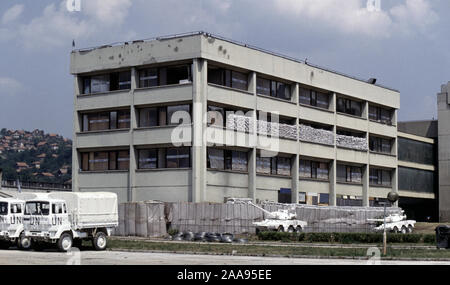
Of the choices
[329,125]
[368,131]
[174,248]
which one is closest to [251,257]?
[174,248]

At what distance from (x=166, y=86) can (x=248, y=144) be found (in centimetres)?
924

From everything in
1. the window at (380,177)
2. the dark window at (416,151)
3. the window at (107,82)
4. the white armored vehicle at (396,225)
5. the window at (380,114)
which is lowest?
the white armored vehicle at (396,225)

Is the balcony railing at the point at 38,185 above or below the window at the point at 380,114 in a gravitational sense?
below

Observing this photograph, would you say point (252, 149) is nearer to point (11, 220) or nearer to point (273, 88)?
point (273, 88)

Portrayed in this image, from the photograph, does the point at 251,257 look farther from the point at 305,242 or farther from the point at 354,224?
the point at 354,224

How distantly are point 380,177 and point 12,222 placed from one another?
60114mm

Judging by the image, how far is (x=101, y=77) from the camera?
70.8 m

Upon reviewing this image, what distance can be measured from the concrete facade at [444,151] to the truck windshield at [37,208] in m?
71.8

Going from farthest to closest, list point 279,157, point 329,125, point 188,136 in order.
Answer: point 329,125 → point 279,157 → point 188,136

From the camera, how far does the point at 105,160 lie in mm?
70562

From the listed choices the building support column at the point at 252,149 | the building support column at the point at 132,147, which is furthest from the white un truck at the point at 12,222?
the building support column at the point at 252,149

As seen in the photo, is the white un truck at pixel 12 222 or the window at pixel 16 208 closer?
the white un truck at pixel 12 222

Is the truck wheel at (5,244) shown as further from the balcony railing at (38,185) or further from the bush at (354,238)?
the balcony railing at (38,185)

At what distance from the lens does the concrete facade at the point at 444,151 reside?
9875cm
